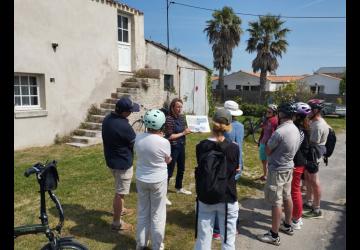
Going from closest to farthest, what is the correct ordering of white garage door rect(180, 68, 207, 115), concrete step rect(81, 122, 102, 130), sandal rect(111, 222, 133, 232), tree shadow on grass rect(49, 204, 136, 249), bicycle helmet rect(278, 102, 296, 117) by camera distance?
bicycle helmet rect(278, 102, 296, 117)
tree shadow on grass rect(49, 204, 136, 249)
sandal rect(111, 222, 133, 232)
concrete step rect(81, 122, 102, 130)
white garage door rect(180, 68, 207, 115)

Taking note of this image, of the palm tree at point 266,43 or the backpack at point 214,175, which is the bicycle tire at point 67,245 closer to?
the backpack at point 214,175

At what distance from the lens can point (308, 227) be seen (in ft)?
17.2

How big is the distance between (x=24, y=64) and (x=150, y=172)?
26.3 feet

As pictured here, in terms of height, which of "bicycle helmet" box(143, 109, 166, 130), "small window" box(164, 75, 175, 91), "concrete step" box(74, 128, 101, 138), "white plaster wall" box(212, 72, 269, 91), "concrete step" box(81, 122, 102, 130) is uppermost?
"white plaster wall" box(212, 72, 269, 91)

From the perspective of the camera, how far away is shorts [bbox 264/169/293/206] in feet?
15.0

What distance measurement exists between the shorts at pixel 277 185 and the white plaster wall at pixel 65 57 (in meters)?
8.34

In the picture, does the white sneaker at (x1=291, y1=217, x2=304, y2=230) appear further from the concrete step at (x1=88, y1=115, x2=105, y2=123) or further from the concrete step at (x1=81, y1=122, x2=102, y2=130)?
the concrete step at (x1=88, y1=115, x2=105, y2=123)

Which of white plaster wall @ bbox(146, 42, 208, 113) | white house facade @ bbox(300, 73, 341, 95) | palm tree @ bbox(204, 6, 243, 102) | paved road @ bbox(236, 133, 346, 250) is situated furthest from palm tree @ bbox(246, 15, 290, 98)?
paved road @ bbox(236, 133, 346, 250)

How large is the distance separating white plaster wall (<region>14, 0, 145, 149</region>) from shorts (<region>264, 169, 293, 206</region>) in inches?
329

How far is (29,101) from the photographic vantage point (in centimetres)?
1101

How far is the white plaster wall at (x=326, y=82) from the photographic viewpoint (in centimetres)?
4475

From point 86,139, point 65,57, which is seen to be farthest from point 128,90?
point 86,139

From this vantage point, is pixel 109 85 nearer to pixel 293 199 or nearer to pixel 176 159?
pixel 176 159

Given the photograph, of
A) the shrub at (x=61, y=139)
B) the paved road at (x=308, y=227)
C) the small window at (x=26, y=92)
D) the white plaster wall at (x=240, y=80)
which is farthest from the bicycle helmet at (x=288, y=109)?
the white plaster wall at (x=240, y=80)
